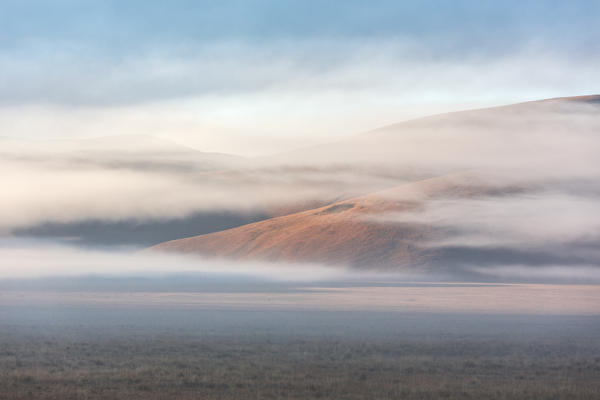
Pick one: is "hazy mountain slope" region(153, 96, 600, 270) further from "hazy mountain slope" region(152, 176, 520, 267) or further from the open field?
the open field

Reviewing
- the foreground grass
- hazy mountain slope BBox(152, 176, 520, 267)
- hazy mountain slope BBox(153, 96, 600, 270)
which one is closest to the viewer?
the foreground grass

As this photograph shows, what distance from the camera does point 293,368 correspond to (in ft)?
97.8

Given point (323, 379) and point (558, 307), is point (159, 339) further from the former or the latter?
point (558, 307)

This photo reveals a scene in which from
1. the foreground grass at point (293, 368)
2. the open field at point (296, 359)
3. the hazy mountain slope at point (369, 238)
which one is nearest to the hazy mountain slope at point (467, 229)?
the hazy mountain slope at point (369, 238)

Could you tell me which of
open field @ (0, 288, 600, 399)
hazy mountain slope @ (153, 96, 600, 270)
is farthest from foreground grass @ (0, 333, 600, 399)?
hazy mountain slope @ (153, 96, 600, 270)

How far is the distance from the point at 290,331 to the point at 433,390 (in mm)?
25751

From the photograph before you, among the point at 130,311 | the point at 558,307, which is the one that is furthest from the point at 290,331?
the point at 558,307

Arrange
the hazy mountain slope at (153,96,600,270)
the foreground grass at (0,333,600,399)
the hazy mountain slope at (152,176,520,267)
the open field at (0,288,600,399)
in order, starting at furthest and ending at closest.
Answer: the hazy mountain slope at (152,176,520,267) < the hazy mountain slope at (153,96,600,270) < the open field at (0,288,600,399) < the foreground grass at (0,333,600,399)

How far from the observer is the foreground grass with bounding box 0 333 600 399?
2444cm

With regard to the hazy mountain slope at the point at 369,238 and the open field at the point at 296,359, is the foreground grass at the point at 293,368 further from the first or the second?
the hazy mountain slope at the point at 369,238

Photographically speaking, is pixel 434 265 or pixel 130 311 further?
pixel 434 265

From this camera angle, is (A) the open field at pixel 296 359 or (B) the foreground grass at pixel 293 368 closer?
(B) the foreground grass at pixel 293 368

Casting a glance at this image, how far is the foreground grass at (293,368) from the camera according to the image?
24438mm

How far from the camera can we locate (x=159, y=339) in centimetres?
4294
